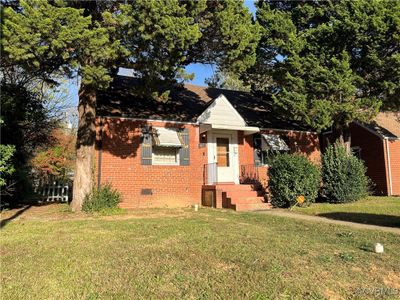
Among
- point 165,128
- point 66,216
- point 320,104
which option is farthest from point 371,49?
point 66,216

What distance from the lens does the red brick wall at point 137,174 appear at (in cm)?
1337

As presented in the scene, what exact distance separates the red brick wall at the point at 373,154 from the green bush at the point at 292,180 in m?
7.27

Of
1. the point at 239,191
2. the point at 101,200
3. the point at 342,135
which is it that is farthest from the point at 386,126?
the point at 101,200

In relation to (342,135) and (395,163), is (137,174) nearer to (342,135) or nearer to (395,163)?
(342,135)

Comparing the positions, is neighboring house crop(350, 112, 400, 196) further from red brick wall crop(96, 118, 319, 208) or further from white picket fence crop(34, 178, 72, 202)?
white picket fence crop(34, 178, 72, 202)

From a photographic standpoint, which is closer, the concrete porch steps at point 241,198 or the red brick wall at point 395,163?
the concrete porch steps at point 241,198

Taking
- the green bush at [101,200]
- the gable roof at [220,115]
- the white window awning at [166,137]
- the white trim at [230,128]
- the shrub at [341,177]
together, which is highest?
the gable roof at [220,115]

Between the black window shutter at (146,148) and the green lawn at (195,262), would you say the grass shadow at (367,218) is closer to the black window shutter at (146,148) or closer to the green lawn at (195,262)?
the green lawn at (195,262)

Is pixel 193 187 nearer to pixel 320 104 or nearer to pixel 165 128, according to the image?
pixel 165 128

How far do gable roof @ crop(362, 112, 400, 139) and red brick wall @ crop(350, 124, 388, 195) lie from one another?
0.34 meters

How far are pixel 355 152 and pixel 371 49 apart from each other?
7.82 meters

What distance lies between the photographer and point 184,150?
14.7 meters

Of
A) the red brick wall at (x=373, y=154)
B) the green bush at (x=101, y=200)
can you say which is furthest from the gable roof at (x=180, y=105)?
the red brick wall at (x=373, y=154)

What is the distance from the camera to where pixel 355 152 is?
1994 centimetres
